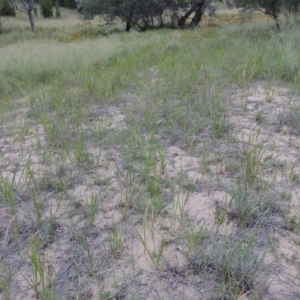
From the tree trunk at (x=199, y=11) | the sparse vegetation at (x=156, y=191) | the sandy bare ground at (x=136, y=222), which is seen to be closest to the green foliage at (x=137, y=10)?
the tree trunk at (x=199, y=11)

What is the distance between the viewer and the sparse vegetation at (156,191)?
158 centimetres

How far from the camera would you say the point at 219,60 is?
17.1ft

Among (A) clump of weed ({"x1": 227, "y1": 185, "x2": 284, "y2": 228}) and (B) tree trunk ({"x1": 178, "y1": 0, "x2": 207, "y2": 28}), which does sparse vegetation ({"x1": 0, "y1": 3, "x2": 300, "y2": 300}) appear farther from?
(B) tree trunk ({"x1": 178, "y1": 0, "x2": 207, "y2": 28})

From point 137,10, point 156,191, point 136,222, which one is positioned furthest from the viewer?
point 137,10

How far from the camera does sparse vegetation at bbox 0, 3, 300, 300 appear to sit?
5.19 feet

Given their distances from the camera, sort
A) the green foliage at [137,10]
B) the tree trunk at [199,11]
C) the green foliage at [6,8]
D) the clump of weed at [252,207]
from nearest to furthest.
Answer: the clump of weed at [252,207], the green foliage at [137,10], the tree trunk at [199,11], the green foliage at [6,8]

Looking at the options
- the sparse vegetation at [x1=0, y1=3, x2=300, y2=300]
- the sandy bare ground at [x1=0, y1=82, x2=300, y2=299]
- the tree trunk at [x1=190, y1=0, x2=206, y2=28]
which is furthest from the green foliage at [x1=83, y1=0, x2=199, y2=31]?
the sandy bare ground at [x1=0, y1=82, x2=300, y2=299]

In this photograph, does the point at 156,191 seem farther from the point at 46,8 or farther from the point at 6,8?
the point at 46,8

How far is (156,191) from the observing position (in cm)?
217

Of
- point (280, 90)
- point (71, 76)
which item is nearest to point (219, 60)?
point (280, 90)

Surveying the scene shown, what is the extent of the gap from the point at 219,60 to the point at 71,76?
2.31 meters

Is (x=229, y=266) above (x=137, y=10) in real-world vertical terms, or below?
below

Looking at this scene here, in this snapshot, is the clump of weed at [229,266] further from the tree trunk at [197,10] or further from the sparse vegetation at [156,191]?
the tree trunk at [197,10]

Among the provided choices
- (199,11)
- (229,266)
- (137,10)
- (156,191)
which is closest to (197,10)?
(199,11)
